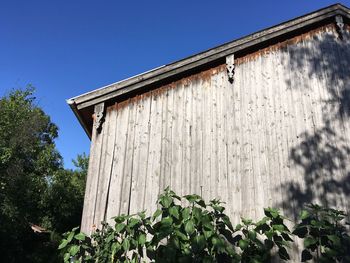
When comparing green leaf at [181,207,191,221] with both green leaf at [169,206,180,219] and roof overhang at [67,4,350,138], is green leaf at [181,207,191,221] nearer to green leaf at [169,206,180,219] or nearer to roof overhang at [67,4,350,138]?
green leaf at [169,206,180,219]

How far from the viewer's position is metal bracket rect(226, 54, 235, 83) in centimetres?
794

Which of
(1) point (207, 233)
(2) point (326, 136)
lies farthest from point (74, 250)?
(2) point (326, 136)

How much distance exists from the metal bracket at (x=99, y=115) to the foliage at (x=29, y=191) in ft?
45.2

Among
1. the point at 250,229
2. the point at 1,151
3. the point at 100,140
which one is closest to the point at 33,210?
the point at 1,151

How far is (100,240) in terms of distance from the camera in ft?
22.0

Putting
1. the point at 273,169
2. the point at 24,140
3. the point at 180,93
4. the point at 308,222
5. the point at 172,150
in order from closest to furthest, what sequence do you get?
the point at 308,222
the point at 273,169
the point at 172,150
the point at 180,93
the point at 24,140

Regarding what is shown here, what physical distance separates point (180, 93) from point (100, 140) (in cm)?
196

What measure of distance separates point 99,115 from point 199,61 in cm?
244

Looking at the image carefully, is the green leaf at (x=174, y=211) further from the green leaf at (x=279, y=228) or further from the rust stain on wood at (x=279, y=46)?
the rust stain on wood at (x=279, y=46)

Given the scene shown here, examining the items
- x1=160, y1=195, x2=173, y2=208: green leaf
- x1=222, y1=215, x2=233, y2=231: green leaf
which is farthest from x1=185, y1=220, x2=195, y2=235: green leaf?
x1=222, y1=215, x2=233, y2=231: green leaf

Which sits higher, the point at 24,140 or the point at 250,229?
the point at 24,140

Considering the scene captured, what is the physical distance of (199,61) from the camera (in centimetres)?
A: 805

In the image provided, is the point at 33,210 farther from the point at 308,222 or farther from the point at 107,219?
the point at 308,222

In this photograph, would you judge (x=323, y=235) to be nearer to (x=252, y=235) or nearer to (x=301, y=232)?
(x=301, y=232)
